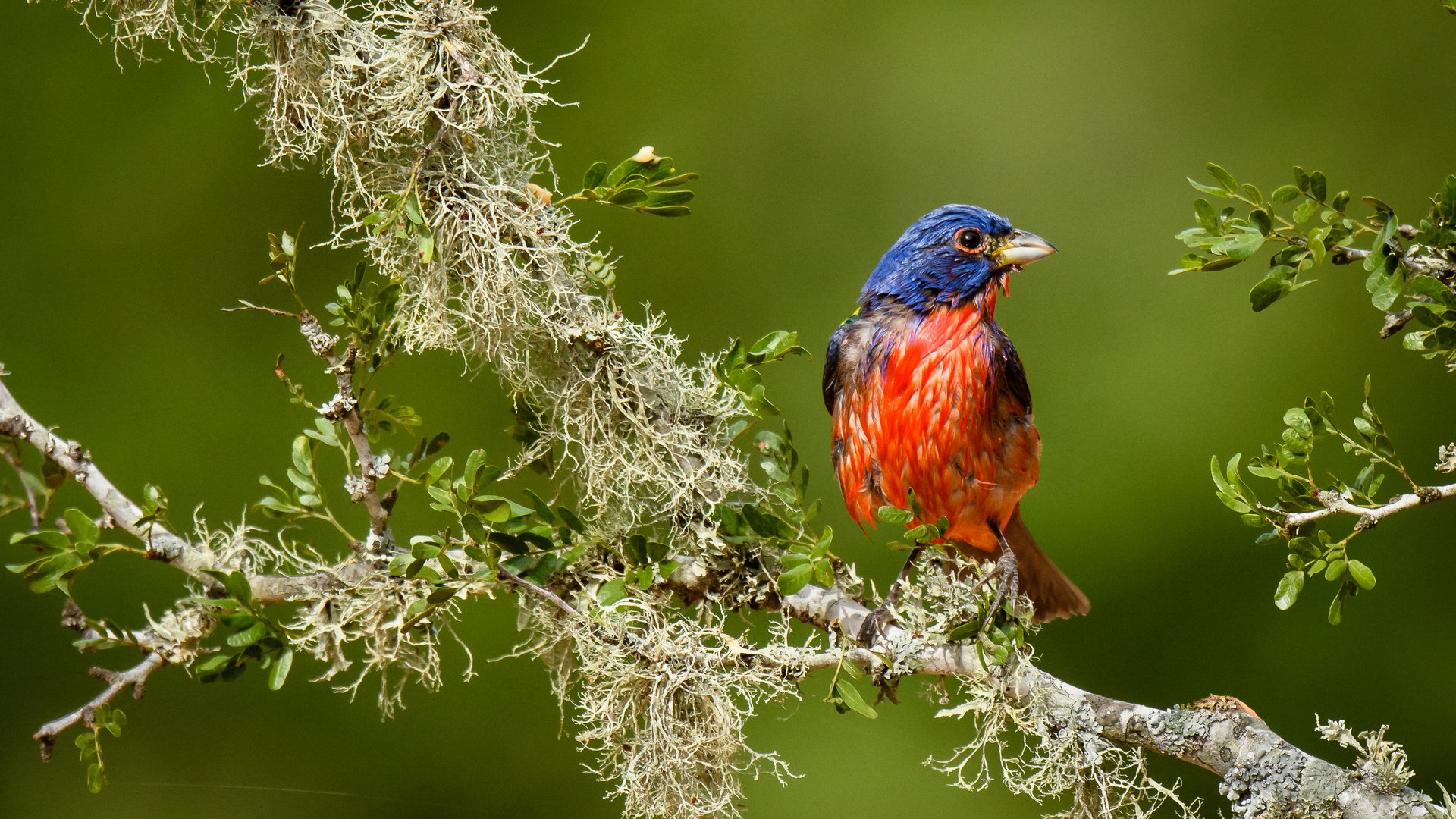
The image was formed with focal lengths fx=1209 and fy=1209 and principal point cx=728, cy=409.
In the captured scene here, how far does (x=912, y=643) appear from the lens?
1.59 m

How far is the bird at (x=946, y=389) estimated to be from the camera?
185 centimetres

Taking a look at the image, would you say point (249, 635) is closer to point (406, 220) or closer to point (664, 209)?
point (406, 220)

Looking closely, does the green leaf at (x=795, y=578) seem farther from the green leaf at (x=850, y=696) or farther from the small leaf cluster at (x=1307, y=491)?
the small leaf cluster at (x=1307, y=491)

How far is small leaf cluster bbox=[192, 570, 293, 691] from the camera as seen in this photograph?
1396 mm

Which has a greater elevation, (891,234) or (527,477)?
(891,234)

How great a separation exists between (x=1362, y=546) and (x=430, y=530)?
7.60ft

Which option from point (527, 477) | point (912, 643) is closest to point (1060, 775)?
point (912, 643)

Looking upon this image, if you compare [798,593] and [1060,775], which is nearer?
[1060,775]

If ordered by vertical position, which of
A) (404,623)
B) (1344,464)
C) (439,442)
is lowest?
(1344,464)

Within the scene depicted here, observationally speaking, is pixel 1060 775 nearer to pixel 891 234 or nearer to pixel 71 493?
pixel 891 234

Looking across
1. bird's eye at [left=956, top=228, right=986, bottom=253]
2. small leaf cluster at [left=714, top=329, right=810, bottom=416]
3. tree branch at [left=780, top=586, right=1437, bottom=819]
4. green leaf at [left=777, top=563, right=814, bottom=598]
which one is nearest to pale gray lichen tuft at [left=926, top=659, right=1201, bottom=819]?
tree branch at [left=780, top=586, right=1437, bottom=819]

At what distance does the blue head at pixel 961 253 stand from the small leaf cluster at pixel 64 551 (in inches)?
46.7

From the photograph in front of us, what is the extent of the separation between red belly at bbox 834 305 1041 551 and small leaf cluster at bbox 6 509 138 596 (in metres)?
1.06

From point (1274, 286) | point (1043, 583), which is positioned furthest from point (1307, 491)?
point (1043, 583)
